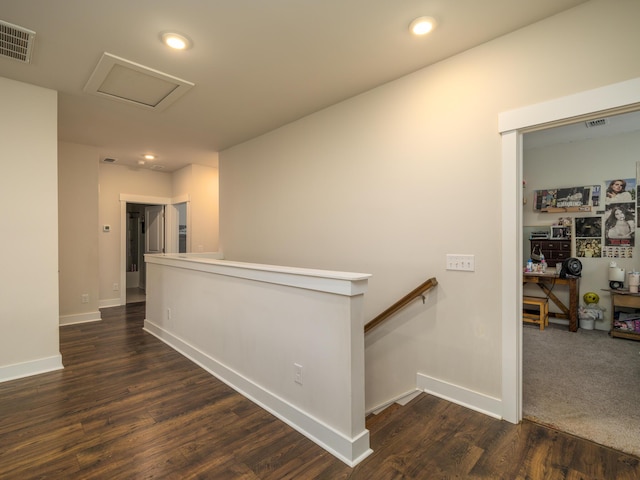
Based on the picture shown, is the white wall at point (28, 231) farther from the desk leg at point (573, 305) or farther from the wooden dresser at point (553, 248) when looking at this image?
the wooden dresser at point (553, 248)

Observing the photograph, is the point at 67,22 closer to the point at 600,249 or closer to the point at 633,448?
the point at 633,448

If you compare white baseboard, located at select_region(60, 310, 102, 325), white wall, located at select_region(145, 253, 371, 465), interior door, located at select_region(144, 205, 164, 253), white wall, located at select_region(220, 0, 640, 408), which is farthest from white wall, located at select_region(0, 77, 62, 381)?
interior door, located at select_region(144, 205, 164, 253)

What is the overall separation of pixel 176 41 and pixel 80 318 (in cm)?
454

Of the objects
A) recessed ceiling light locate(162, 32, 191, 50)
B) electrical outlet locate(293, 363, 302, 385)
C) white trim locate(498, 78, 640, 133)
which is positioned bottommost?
electrical outlet locate(293, 363, 302, 385)

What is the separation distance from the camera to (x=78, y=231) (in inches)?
193

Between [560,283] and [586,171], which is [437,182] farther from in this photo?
[586,171]

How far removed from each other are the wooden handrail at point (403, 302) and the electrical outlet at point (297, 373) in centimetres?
96

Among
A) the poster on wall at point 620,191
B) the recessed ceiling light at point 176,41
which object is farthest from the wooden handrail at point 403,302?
the poster on wall at point 620,191

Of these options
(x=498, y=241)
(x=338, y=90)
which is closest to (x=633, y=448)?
(x=498, y=241)

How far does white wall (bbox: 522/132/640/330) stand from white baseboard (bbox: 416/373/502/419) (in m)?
3.56

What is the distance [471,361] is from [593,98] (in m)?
1.88

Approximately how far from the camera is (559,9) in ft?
6.56

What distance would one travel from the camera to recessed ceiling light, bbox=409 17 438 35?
210 centimetres

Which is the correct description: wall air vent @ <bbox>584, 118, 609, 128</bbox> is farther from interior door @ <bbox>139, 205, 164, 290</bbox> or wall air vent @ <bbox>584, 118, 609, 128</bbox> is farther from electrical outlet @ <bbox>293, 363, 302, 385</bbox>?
interior door @ <bbox>139, 205, 164, 290</bbox>
